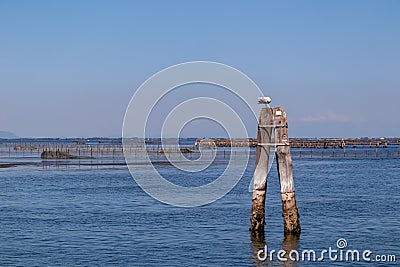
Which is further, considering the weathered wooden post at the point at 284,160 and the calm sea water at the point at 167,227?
the weathered wooden post at the point at 284,160

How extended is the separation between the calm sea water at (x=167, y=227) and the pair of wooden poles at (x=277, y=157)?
1400mm

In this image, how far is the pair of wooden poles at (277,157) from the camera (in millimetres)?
20828

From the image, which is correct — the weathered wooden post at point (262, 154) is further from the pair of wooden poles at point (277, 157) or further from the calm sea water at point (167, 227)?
the calm sea water at point (167, 227)

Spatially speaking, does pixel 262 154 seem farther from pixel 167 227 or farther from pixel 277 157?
pixel 167 227

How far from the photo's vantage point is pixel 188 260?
19.2 meters

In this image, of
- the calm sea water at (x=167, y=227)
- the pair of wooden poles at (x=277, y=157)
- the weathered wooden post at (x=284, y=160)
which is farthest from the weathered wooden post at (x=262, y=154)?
the calm sea water at (x=167, y=227)

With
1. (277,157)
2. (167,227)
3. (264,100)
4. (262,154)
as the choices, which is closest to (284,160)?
(277,157)

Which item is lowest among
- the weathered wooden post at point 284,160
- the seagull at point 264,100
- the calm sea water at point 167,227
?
the calm sea water at point 167,227

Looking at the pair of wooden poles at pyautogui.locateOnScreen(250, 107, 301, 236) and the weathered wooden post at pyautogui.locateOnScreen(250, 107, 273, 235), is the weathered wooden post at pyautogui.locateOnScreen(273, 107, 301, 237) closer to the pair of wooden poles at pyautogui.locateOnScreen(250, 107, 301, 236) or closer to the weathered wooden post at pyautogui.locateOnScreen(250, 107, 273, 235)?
the pair of wooden poles at pyautogui.locateOnScreen(250, 107, 301, 236)

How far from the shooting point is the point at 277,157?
825 inches

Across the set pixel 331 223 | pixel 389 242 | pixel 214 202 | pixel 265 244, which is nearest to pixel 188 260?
pixel 265 244

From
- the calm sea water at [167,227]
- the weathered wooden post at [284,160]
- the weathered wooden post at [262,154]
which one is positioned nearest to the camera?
the calm sea water at [167,227]

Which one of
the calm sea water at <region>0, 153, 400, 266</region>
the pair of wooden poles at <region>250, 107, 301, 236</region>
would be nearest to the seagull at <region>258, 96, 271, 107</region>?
the pair of wooden poles at <region>250, 107, 301, 236</region>

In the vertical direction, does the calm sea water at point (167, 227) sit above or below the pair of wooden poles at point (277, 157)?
below
